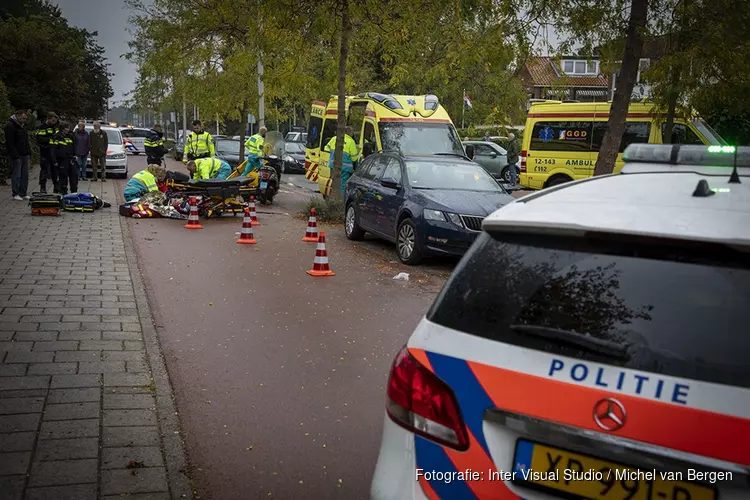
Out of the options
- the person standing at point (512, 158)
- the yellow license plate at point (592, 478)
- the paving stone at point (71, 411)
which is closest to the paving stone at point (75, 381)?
the paving stone at point (71, 411)

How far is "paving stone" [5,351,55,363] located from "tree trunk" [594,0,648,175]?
846 centimetres

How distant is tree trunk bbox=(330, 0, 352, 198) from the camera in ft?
56.0

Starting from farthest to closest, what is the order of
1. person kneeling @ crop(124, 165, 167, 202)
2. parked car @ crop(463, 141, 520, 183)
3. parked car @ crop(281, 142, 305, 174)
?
1. parked car @ crop(281, 142, 305, 174)
2. parked car @ crop(463, 141, 520, 183)
3. person kneeling @ crop(124, 165, 167, 202)

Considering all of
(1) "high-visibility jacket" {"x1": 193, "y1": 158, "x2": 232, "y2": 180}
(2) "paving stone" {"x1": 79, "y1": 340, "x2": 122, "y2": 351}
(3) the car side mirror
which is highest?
(3) the car side mirror

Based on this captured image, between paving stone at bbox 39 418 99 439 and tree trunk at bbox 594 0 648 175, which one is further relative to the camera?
tree trunk at bbox 594 0 648 175

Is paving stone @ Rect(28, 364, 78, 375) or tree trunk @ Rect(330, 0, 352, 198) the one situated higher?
tree trunk @ Rect(330, 0, 352, 198)

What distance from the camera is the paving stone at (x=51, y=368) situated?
5695 mm

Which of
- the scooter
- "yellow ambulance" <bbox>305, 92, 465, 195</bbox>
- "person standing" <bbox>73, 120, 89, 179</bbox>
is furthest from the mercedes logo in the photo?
"person standing" <bbox>73, 120, 89, 179</bbox>

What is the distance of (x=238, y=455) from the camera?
4578 mm

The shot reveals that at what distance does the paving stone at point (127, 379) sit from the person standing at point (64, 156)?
14.8 m

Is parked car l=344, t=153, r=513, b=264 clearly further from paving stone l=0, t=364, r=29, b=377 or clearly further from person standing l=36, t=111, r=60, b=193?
person standing l=36, t=111, r=60, b=193

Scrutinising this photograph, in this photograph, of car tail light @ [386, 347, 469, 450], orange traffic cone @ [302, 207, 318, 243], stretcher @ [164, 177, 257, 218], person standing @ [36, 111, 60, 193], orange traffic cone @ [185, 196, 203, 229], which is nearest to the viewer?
car tail light @ [386, 347, 469, 450]

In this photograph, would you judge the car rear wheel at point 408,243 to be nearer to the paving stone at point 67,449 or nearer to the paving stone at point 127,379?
the paving stone at point 127,379

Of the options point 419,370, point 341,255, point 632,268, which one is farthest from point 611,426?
point 341,255
